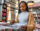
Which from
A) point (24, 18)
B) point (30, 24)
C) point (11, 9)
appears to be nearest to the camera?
point (30, 24)

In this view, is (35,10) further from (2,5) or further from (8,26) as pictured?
(8,26)

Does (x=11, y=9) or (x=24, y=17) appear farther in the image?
(x=11, y=9)

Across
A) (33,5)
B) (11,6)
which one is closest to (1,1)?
(11,6)

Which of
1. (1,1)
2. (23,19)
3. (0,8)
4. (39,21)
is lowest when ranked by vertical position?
(39,21)

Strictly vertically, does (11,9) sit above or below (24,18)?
above

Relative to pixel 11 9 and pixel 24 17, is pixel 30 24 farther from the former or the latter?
pixel 11 9

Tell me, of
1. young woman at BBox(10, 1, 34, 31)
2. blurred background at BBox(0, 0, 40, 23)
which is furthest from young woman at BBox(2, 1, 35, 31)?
blurred background at BBox(0, 0, 40, 23)

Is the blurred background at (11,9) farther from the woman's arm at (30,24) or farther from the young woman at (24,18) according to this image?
the woman's arm at (30,24)

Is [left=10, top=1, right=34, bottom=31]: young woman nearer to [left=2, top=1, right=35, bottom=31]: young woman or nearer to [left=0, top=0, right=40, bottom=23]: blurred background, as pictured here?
[left=2, top=1, right=35, bottom=31]: young woman

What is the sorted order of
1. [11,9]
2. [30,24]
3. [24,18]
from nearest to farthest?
[30,24] → [24,18] → [11,9]

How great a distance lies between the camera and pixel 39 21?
12.4 ft

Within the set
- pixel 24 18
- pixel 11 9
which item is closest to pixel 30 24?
pixel 24 18

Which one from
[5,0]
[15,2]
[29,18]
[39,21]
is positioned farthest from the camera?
[15,2]

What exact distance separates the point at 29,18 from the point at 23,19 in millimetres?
99
